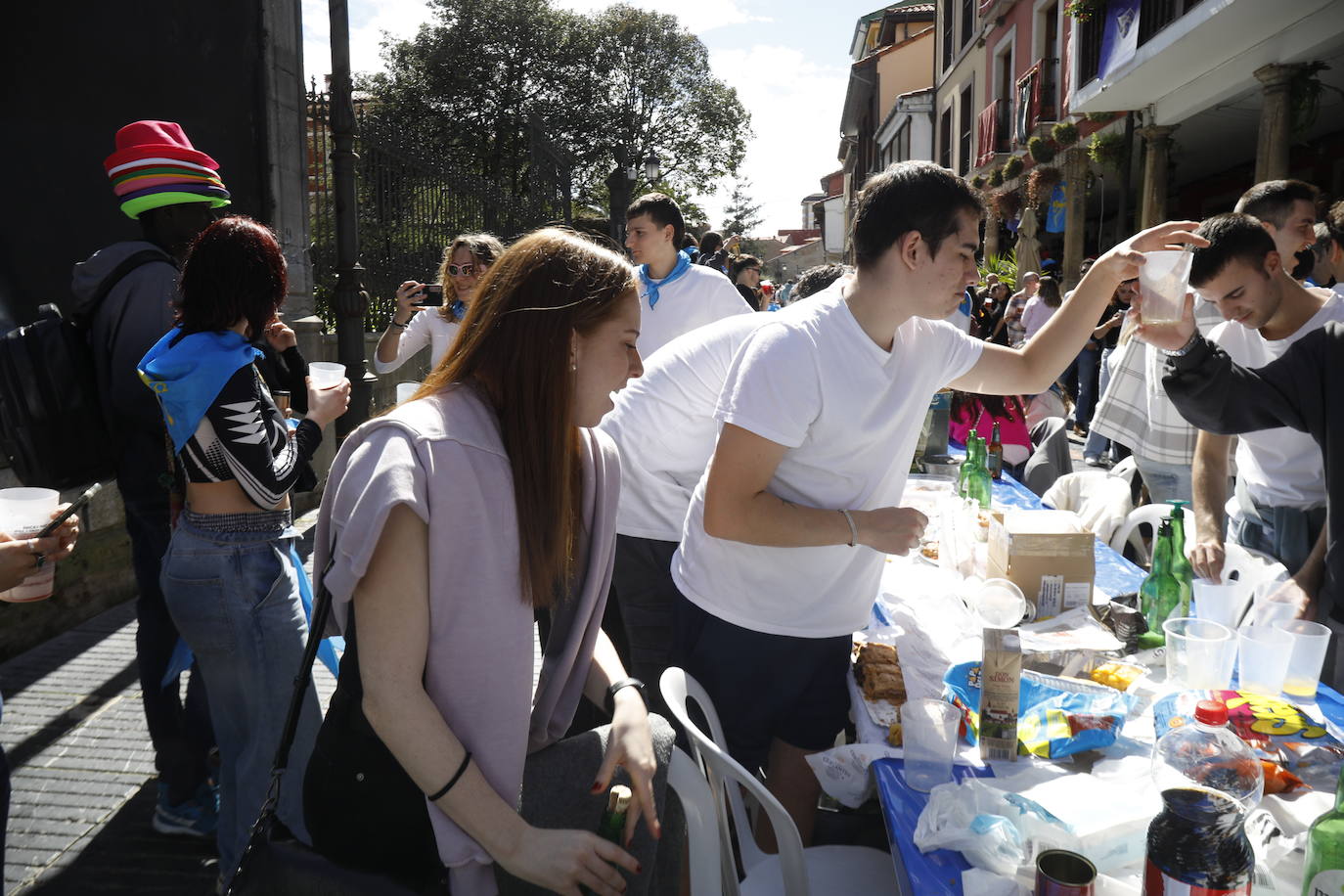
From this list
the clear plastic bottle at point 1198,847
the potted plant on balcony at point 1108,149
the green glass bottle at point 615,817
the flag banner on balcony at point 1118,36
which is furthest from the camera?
the potted plant on balcony at point 1108,149

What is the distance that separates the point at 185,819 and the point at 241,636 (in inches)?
39.8

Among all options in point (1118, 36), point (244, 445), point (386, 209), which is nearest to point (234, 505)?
point (244, 445)

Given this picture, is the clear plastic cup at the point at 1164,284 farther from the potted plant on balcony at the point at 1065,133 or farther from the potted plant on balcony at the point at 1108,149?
the potted plant on balcony at the point at 1065,133

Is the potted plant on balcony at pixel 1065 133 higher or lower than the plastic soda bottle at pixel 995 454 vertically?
higher

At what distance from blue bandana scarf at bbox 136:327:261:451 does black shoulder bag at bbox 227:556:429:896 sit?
3.66 ft

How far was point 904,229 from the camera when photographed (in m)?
2.09

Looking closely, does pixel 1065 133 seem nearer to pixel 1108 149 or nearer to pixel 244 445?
pixel 1108 149

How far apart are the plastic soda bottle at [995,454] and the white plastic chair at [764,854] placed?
9.21 ft

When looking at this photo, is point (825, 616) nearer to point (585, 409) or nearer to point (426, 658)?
point (585, 409)

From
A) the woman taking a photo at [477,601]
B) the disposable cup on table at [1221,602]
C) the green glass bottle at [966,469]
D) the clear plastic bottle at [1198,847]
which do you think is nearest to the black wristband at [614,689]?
the woman taking a photo at [477,601]

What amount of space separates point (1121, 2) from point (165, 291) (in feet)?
43.8

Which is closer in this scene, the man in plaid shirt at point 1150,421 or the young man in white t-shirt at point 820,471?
the young man in white t-shirt at point 820,471

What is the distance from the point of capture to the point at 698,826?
5.60ft

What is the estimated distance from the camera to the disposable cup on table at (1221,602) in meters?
2.24
